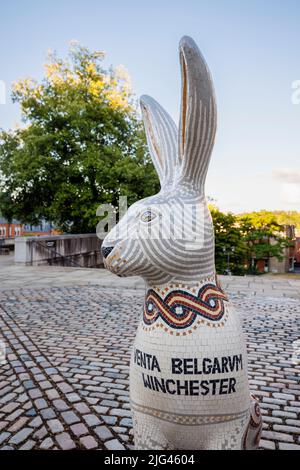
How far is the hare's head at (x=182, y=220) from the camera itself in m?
2.27

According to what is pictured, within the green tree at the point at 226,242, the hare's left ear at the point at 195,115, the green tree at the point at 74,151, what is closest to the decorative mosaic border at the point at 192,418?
the hare's left ear at the point at 195,115

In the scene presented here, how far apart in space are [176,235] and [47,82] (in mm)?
22185

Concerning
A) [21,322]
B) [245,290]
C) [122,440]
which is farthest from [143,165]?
[122,440]

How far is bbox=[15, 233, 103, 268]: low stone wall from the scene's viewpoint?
16156 millimetres

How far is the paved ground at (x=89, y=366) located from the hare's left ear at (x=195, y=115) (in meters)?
2.31

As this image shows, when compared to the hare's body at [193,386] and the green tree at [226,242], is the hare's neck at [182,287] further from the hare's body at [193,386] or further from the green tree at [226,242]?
the green tree at [226,242]

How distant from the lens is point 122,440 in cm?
326

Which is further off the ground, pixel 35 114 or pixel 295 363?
pixel 35 114

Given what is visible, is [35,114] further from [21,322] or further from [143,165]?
[21,322]

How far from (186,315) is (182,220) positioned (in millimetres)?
567

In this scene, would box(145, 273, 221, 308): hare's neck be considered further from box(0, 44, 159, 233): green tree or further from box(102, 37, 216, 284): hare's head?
box(0, 44, 159, 233): green tree

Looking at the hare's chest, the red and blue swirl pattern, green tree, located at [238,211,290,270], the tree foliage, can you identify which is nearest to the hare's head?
the red and blue swirl pattern

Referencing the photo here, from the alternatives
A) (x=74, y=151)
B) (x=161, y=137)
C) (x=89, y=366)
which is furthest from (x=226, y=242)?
(x=161, y=137)

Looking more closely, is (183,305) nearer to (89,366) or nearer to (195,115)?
(195,115)
